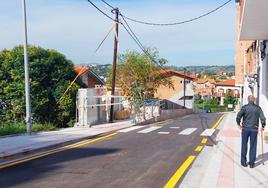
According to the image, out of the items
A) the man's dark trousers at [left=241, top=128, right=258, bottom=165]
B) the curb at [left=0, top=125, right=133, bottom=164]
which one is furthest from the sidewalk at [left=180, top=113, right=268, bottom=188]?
the curb at [left=0, top=125, right=133, bottom=164]

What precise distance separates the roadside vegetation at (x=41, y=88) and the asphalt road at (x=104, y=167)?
10019 mm

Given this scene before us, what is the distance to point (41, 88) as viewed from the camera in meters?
24.1

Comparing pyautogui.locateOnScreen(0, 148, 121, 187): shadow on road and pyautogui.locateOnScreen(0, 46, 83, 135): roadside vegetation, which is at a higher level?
pyautogui.locateOnScreen(0, 46, 83, 135): roadside vegetation

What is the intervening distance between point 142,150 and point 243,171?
382 cm

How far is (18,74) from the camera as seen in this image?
25344mm

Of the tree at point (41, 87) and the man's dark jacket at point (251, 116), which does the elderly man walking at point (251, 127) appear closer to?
the man's dark jacket at point (251, 116)

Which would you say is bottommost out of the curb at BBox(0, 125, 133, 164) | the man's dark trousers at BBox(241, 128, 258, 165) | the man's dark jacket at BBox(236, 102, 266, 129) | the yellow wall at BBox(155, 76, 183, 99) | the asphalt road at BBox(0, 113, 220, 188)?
the asphalt road at BBox(0, 113, 220, 188)

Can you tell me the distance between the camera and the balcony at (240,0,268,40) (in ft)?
32.0

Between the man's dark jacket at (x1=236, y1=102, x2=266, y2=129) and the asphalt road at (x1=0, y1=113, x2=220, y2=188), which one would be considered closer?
the asphalt road at (x1=0, y1=113, x2=220, y2=188)

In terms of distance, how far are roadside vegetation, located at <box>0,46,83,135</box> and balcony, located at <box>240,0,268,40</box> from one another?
12.2m

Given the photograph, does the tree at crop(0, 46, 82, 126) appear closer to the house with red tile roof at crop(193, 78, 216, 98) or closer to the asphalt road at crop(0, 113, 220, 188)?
the asphalt road at crop(0, 113, 220, 188)

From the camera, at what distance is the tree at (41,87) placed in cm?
2333

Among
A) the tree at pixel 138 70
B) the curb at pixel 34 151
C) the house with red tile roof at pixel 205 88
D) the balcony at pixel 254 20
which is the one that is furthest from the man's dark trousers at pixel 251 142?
the house with red tile roof at pixel 205 88

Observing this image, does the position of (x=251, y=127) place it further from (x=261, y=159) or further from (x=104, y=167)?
(x=104, y=167)
